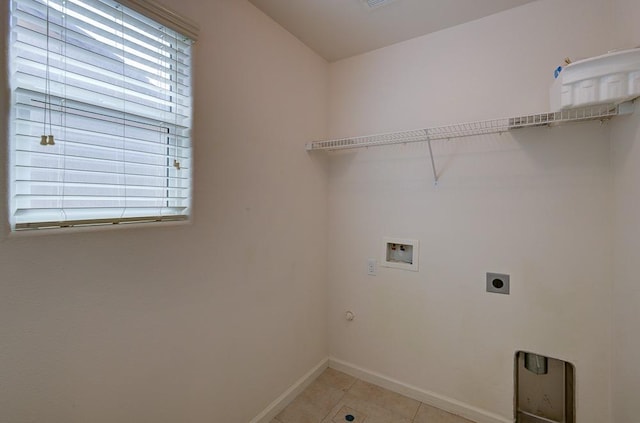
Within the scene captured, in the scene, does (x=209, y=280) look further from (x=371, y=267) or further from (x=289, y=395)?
(x=371, y=267)

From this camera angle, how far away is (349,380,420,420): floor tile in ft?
6.15

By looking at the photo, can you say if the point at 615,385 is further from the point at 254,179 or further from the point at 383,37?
the point at 383,37

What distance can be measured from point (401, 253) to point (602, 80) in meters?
1.40

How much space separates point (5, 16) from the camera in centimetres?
82

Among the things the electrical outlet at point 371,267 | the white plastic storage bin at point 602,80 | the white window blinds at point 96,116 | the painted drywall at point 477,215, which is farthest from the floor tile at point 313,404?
the white plastic storage bin at point 602,80

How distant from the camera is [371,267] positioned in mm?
2172

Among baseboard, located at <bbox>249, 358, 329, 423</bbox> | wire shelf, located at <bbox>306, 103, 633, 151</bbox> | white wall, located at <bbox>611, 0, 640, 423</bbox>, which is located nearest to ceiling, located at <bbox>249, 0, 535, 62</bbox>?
white wall, located at <bbox>611, 0, 640, 423</bbox>

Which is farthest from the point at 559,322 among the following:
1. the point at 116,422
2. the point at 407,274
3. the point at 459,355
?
the point at 116,422

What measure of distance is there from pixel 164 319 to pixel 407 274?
1582mm

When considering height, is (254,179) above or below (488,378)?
above

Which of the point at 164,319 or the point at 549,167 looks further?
the point at 549,167

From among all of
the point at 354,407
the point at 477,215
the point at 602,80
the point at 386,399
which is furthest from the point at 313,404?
the point at 602,80

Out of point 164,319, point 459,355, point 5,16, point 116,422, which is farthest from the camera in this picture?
point 459,355

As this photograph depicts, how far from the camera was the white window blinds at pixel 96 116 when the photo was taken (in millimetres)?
880
